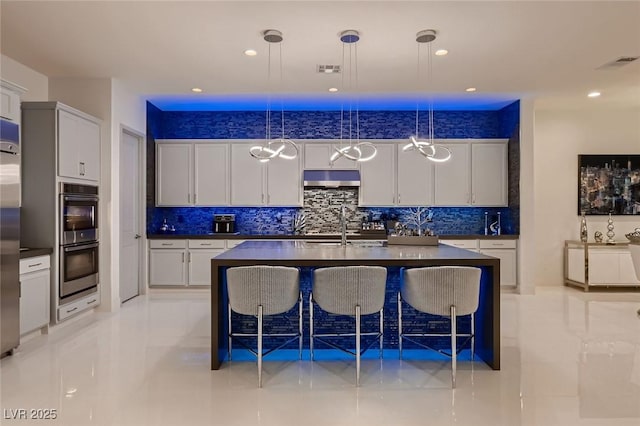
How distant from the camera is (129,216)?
6.04m

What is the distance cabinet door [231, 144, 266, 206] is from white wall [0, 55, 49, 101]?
260 cm

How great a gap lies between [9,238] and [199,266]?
316 cm

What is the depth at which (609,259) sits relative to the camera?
6.57 meters

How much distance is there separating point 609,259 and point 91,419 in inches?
280

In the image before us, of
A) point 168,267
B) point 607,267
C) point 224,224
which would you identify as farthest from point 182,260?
point 607,267

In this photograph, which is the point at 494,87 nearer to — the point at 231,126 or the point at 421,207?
the point at 421,207

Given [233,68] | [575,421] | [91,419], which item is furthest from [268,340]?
[233,68]

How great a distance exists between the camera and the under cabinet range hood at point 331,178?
662cm

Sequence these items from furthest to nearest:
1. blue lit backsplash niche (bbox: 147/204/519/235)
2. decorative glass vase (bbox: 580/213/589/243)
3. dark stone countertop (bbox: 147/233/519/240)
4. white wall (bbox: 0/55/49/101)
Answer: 1. blue lit backsplash niche (bbox: 147/204/519/235)
2. decorative glass vase (bbox: 580/213/589/243)
3. dark stone countertop (bbox: 147/233/519/240)
4. white wall (bbox: 0/55/49/101)

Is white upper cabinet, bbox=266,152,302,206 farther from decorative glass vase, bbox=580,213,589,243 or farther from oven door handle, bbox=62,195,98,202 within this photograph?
decorative glass vase, bbox=580,213,589,243

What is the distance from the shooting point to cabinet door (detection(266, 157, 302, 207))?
6.80 m

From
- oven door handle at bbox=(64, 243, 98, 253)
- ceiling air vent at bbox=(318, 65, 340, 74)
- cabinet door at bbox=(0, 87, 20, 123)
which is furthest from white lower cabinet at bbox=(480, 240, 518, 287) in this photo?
cabinet door at bbox=(0, 87, 20, 123)

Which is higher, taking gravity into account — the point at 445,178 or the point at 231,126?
the point at 231,126

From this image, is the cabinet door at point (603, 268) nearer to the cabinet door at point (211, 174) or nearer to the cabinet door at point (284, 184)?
the cabinet door at point (284, 184)
